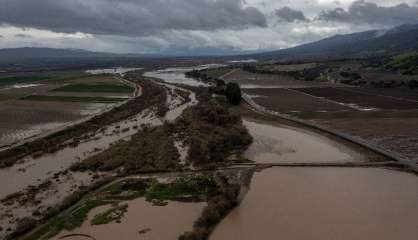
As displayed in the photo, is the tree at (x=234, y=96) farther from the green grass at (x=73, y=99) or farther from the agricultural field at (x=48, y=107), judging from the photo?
the green grass at (x=73, y=99)

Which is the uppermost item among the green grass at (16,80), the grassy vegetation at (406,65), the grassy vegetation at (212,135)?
the grassy vegetation at (406,65)

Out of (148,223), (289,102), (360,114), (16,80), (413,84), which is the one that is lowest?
(16,80)

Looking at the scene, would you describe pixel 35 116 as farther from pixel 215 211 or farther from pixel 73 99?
pixel 215 211

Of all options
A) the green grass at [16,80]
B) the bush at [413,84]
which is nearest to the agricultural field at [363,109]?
the bush at [413,84]

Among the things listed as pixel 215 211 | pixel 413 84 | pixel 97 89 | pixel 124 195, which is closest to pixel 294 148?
pixel 124 195

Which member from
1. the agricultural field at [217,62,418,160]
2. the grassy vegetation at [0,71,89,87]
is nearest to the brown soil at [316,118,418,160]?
the agricultural field at [217,62,418,160]

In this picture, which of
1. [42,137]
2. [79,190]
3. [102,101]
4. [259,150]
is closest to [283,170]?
[259,150]

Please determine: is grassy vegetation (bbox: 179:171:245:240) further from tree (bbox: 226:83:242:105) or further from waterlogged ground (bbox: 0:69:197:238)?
tree (bbox: 226:83:242:105)
